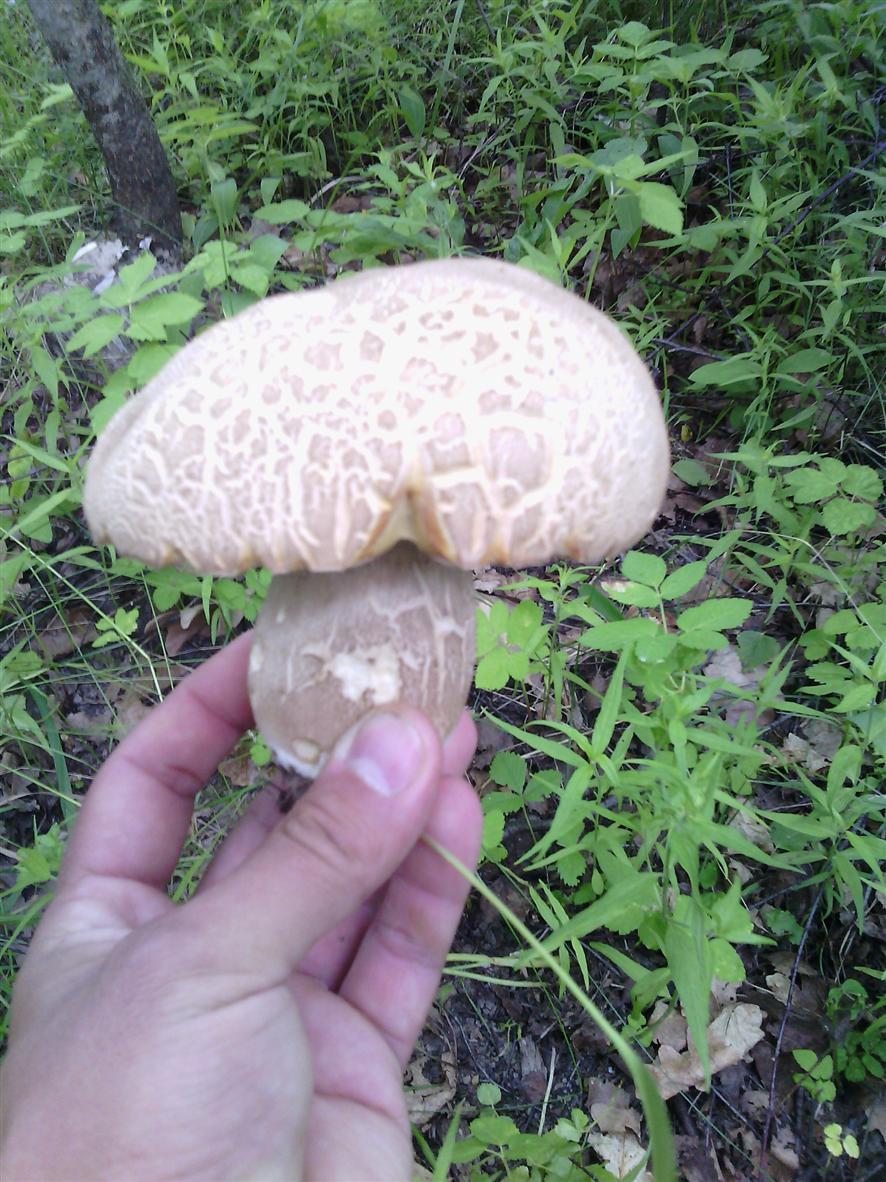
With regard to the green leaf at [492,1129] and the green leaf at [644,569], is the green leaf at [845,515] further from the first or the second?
the green leaf at [492,1129]

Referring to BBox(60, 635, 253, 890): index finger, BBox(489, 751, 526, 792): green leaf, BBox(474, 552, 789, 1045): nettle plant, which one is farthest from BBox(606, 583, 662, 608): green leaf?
BBox(60, 635, 253, 890): index finger

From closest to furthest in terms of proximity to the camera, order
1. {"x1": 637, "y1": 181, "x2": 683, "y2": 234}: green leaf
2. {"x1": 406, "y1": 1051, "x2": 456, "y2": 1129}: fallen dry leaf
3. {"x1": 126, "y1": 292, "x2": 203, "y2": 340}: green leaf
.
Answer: {"x1": 406, "y1": 1051, "x2": 456, "y2": 1129}: fallen dry leaf → {"x1": 126, "y1": 292, "x2": 203, "y2": 340}: green leaf → {"x1": 637, "y1": 181, "x2": 683, "y2": 234}: green leaf

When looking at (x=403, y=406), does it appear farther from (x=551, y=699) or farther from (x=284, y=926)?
(x=551, y=699)

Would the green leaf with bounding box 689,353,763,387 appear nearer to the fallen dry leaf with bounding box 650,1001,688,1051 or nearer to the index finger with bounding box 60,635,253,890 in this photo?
the index finger with bounding box 60,635,253,890

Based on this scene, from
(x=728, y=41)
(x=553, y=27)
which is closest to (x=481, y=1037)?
(x=728, y=41)

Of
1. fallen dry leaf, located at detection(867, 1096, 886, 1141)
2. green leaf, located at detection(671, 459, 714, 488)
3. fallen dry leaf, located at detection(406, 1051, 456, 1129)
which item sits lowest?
fallen dry leaf, located at detection(867, 1096, 886, 1141)

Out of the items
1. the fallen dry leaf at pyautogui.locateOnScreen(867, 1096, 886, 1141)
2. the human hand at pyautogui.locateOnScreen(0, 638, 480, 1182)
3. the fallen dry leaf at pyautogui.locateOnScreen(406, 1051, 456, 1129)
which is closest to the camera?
the human hand at pyautogui.locateOnScreen(0, 638, 480, 1182)

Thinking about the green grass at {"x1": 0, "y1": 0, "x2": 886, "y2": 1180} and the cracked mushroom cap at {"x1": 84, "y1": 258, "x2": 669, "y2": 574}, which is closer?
the cracked mushroom cap at {"x1": 84, "y1": 258, "x2": 669, "y2": 574}

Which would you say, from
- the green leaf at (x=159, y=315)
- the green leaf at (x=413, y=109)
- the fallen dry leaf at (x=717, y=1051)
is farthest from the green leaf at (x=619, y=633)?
the green leaf at (x=413, y=109)
